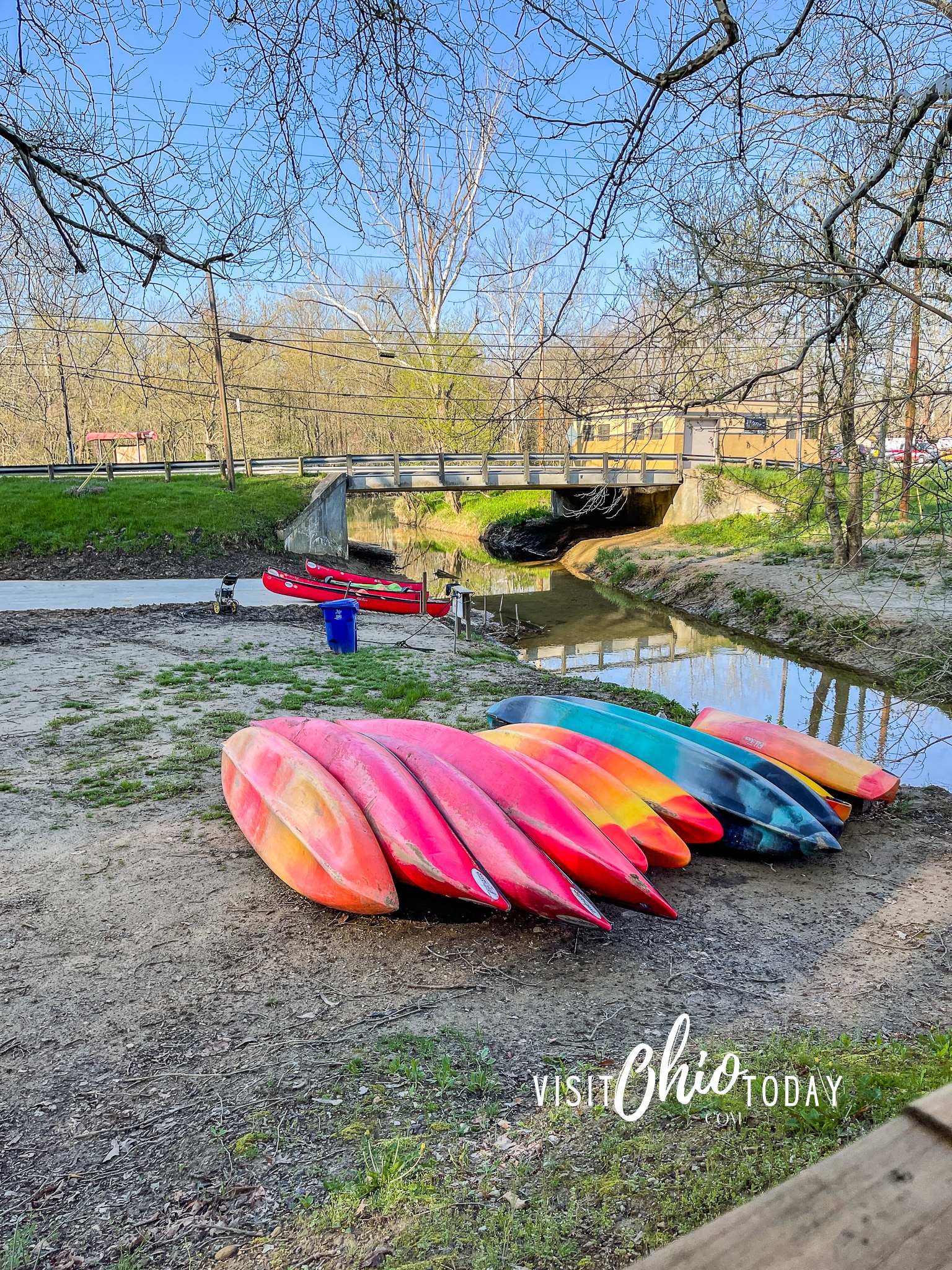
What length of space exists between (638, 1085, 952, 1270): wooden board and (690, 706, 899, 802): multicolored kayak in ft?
20.6

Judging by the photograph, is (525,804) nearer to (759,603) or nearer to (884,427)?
(884,427)

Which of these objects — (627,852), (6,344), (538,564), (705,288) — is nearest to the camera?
(705,288)

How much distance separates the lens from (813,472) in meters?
5.37

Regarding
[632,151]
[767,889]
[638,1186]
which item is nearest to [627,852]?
[767,889]

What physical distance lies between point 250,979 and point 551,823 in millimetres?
1893

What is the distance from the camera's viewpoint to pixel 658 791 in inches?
234

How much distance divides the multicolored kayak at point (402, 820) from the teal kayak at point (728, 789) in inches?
84.4

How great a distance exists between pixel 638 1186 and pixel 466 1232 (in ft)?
1.90

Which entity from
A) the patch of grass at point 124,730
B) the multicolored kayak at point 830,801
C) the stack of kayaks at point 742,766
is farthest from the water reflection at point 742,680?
the patch of grass at point 124,730

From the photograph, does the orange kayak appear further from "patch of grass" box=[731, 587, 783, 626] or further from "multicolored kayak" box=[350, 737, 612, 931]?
"patch of grass" box=[731, 587, 783, 626]

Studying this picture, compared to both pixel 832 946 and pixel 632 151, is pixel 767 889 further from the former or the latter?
pixel 632 151

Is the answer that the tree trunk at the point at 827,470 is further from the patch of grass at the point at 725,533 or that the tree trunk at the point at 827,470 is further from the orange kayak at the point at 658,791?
the patch of grass at the point at 725,533

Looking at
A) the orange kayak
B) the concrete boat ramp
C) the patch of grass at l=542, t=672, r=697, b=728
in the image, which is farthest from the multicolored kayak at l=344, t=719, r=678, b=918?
the concrete boat ramp

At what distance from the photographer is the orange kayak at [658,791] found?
19.0ft
